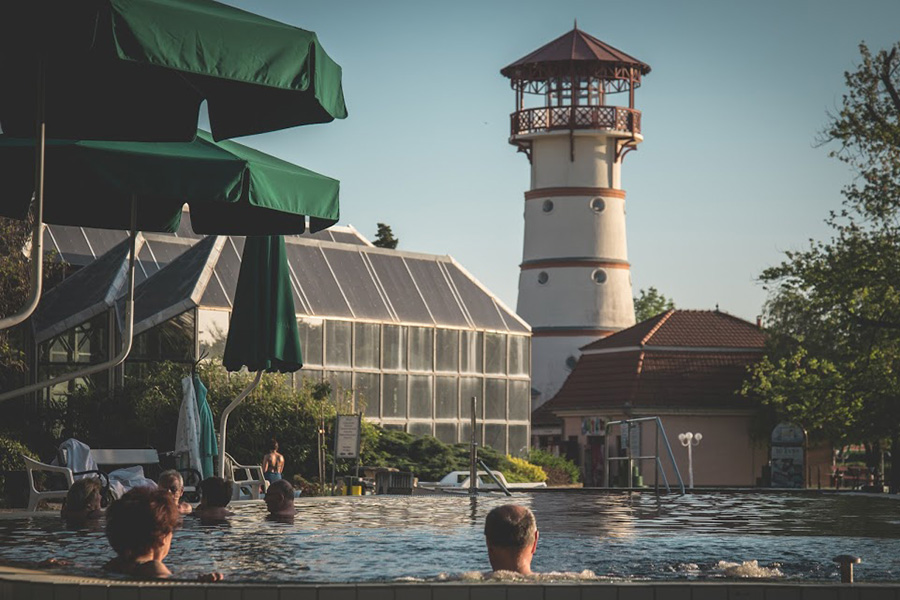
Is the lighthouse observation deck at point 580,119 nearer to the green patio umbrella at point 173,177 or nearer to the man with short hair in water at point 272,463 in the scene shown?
the man with short hair in water at point 272,463

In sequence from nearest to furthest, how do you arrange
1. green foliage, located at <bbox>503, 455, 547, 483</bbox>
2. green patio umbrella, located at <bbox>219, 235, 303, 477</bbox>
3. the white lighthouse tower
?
green patio umbrella, located at <bbox>219, 235, 303, 477</bbox> < green foliage, located at <bbox>503, 455, 547, 483</bbox> < the white lighthouse tower

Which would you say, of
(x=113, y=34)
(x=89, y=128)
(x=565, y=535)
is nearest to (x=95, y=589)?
(x=113, y=34)

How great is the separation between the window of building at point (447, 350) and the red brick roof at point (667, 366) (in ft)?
46.8

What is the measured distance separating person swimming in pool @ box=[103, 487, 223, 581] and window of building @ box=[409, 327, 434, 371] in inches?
1266

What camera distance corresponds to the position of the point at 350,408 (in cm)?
3341

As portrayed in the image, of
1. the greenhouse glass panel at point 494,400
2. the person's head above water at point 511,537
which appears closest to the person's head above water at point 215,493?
the person's head above water at point 511,537

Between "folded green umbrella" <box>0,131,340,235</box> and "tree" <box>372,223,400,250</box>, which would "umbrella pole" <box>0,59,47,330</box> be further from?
"tree" <box>372,223,400,250</box>

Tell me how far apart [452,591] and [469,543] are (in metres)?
5.98

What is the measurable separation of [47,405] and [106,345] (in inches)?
134

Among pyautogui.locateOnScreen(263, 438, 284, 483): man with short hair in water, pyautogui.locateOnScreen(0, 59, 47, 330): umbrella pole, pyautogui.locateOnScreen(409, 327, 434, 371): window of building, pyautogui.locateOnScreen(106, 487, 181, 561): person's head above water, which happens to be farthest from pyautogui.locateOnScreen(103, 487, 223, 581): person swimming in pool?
pyautogui.locateOnScreen(409, 327, 434, 371): window of building

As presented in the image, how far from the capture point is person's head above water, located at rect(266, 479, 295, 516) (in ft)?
49.7

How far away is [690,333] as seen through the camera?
55938 mm

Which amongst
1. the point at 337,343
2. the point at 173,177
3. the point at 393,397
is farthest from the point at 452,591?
the point at 393,397

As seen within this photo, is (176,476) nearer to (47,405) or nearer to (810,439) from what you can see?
(47,405)
